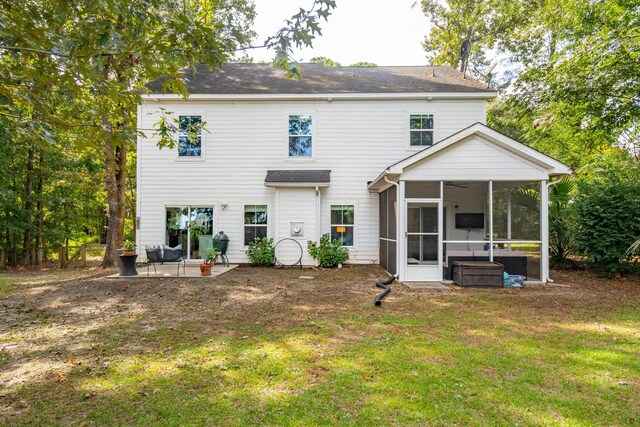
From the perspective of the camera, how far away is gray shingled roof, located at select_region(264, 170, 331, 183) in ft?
37.3

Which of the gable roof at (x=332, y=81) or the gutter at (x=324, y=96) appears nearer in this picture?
the gutter at (x=324, y=96)

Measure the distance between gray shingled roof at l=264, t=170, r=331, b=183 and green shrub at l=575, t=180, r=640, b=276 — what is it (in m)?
7.54

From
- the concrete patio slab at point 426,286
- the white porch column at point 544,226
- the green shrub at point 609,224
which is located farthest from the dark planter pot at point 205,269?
the green shrub at point 609,224

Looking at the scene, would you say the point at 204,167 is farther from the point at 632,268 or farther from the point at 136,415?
the point at 632,268

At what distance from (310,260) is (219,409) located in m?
9.01

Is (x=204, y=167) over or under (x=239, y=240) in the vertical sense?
over

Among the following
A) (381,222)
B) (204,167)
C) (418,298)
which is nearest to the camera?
(418,298)

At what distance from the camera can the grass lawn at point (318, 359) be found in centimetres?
279

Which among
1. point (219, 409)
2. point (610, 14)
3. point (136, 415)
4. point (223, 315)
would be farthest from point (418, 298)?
point (610, 14)

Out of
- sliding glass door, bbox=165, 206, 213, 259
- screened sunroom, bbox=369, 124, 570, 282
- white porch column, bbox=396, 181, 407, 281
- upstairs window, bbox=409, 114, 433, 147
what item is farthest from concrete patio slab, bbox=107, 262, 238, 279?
upstairs window, bbox=409, 114, 433, 147

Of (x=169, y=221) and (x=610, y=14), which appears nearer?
(x=610, y=14)

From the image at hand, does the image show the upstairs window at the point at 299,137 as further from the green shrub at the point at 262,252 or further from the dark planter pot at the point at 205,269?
the dark planter pot at the point at 205,269

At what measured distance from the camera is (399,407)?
283 cm

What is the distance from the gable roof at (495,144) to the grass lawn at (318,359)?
10.3ft
